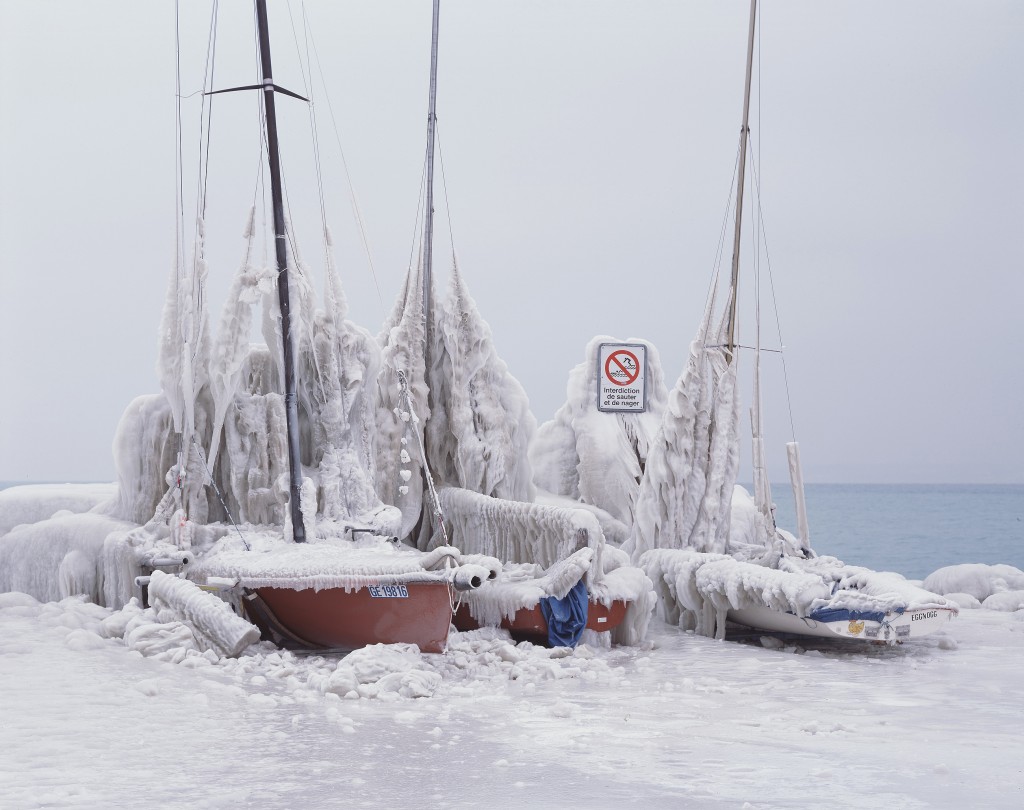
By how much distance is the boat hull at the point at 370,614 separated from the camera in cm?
987

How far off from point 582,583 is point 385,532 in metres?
2.54

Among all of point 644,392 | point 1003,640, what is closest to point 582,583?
point 1003,640

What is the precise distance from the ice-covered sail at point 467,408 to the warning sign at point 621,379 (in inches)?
120

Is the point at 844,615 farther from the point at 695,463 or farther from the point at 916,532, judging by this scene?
the point at 916,532

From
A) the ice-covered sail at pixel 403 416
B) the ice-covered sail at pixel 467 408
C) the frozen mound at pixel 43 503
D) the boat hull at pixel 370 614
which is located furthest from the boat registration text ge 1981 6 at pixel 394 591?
the frozen mound at pixel 43 503

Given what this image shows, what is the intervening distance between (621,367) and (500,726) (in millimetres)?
10569

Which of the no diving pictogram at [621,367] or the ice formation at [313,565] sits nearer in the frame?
the ice formation at [313,565]

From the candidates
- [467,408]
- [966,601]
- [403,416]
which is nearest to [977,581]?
[966,601]

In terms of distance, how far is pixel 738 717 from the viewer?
26.5ft

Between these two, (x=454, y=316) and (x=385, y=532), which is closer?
(x=385, y=532)

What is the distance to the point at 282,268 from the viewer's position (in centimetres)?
1207

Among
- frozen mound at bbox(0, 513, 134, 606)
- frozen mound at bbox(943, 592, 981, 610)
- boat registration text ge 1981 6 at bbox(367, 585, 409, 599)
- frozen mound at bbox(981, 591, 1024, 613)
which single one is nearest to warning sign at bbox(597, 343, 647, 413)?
frozen mound at bbox(943, 592, 981, 610)

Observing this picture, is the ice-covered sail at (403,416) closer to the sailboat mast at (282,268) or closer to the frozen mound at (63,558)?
the sailboat mast at (282,268)

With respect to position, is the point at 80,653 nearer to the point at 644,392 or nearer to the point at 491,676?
the point at 491,676
